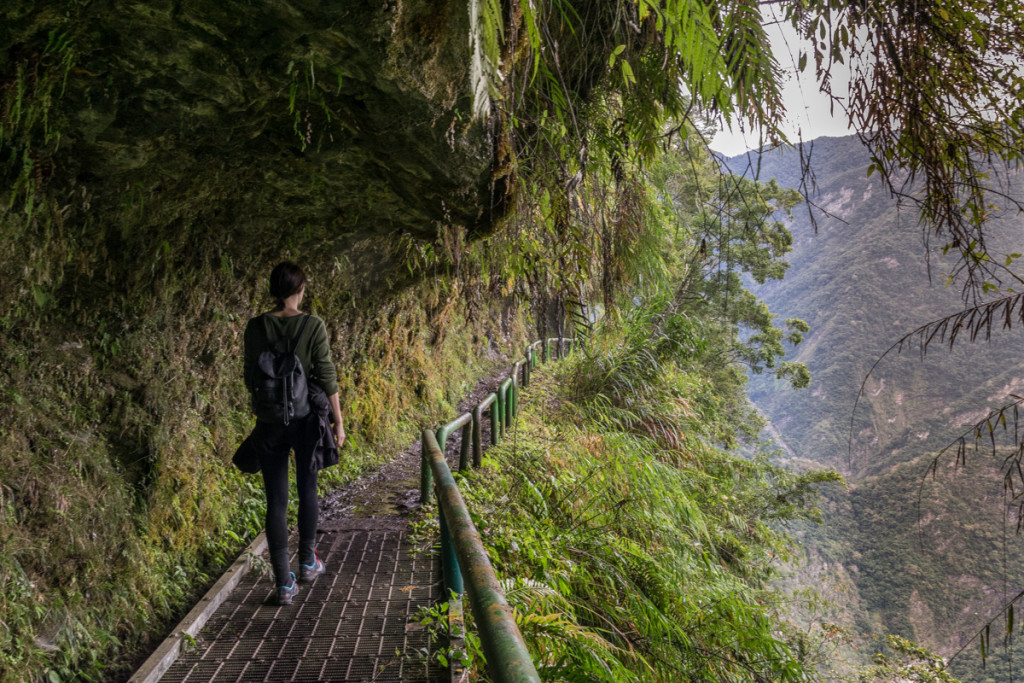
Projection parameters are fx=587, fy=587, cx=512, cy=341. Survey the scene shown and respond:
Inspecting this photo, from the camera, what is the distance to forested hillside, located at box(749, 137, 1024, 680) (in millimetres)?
24250

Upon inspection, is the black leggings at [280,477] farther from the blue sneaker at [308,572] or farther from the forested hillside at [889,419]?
the forested hillside at [889,419]

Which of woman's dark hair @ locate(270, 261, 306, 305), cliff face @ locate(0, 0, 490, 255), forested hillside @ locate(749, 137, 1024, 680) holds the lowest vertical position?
forested hillside @ locate(749, 137, 1024, 680)

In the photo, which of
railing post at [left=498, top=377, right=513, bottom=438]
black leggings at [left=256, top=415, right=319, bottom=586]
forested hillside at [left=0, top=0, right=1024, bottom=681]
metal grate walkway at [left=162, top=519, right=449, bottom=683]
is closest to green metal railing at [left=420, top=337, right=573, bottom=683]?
metal grate walkway at [left=162, top=519, right=449, bottom=683]

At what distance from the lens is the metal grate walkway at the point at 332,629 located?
2.93m

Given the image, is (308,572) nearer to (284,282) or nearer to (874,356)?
(284,282)

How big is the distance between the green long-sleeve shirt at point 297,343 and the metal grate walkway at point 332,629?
1365mm

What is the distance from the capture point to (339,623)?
340 cm

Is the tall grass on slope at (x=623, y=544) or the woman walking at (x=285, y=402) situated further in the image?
the tall grass on slope at (x=623, y=544)

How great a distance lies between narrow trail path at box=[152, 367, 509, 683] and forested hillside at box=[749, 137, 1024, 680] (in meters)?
15.1

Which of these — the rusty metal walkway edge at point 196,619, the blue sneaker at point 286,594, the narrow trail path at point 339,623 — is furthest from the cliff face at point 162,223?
the blue sneaker at point 286,594

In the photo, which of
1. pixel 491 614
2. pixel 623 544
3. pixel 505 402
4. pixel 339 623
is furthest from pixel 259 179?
pixel 505 402

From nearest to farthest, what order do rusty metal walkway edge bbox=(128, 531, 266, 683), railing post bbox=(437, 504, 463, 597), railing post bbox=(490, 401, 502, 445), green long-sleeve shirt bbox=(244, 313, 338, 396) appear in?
rusty metal walkway edge bbox=(128, 531, 266, 683) → railing post bbox=(437, 504, 463, 597) → green long-sleeve shirt bbox=(244, 313, 338, 396) → railing post bbox=(490, 401, 502, 445)

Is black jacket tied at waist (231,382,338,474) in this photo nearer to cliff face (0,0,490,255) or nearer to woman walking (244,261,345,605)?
woman walking (244,261,345,605)

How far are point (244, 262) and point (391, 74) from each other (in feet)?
9.44
